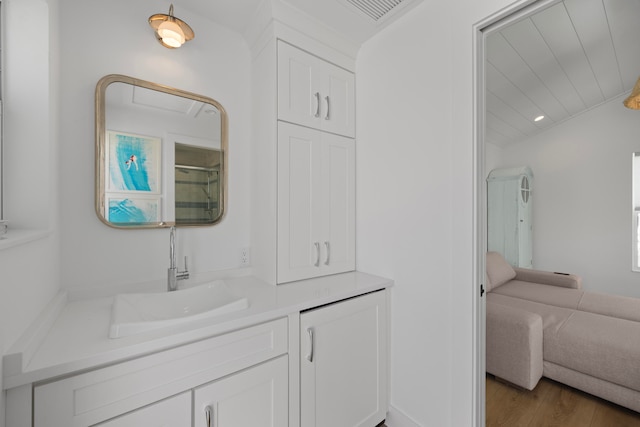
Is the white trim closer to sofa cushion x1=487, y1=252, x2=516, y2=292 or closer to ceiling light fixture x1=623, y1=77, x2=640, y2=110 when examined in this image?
ceiling light fixture x1=623, y1=77, x2=640, y2=110

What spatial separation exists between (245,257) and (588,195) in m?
4.32

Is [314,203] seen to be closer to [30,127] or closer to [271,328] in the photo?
[271,328]

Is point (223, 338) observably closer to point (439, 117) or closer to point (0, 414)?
point (0, 414)

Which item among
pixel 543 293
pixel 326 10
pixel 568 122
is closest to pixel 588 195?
pixel 568 122

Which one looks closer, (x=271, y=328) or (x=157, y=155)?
(x=271, y=328)

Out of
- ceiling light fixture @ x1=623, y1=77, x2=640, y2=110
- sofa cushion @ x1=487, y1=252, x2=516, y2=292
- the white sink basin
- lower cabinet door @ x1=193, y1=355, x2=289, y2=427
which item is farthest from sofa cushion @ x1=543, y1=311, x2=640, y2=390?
the white sink basin

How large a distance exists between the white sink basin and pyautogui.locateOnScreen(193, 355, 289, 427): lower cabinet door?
0.26 meters

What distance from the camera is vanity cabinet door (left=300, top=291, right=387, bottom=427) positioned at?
3.90 feet

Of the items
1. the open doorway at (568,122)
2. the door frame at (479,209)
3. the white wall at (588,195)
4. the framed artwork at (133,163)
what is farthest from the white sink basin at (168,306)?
the white wall at (588,195)

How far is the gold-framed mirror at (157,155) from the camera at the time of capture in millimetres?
1251

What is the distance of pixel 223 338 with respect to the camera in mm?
944

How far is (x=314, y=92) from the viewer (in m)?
1.60

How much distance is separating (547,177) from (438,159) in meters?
3.56

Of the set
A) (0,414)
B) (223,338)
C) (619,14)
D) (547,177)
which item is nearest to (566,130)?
(547,177)
